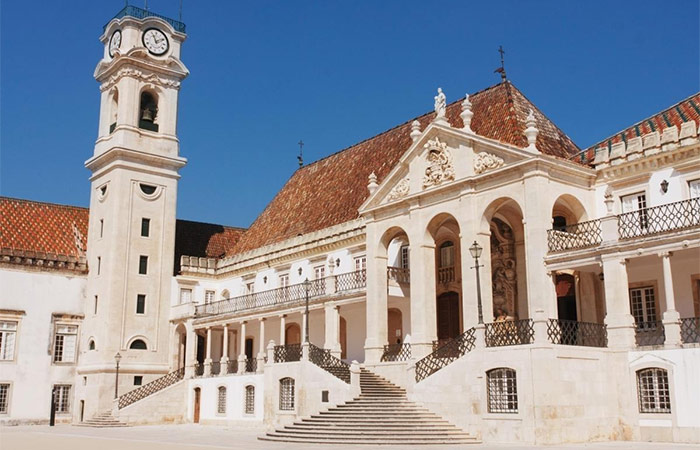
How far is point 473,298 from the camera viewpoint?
78.8ft

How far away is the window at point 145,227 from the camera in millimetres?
39906

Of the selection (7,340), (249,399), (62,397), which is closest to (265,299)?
(249,399)

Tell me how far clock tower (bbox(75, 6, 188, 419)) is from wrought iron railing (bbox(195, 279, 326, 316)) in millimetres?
2823

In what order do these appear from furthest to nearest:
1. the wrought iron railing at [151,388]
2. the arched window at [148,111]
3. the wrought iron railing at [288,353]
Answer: the arched window at [148,111] < the wrought iron railing at [151,388] < the wrought iron railing at [288,353]

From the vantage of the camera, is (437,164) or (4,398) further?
(4,398)

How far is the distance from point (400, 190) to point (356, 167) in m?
10.9

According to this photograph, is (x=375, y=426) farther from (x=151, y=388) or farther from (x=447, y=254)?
(x=151, y=388)

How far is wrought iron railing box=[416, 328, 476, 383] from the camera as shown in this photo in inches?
864

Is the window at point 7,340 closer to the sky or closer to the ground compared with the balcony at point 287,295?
closer to the ground

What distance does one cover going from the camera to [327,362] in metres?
26.8

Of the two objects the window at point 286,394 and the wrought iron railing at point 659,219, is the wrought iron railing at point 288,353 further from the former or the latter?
the wrought iron railing at point 659,219

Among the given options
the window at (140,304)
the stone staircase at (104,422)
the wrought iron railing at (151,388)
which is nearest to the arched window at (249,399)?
the stone staircase at (104,422)

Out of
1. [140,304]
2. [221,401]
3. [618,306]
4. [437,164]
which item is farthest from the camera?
[140,304]

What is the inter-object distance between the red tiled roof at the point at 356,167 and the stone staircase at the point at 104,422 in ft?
38.1
